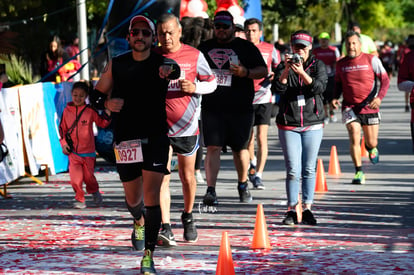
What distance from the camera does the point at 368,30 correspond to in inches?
3371

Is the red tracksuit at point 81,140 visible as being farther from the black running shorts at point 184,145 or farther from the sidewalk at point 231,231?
the black running shorts at point 184,145

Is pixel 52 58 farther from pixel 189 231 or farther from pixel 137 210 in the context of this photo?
pixel 137 210

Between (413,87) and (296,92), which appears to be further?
(413,87)

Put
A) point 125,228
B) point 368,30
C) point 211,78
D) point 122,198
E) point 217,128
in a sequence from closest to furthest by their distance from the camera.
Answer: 1. point 211,78
2. point 125,228
3. point 217,128
4. point 122,198
5. point 368,30

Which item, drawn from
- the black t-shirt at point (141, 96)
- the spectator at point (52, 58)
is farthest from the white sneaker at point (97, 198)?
the spectator at point (52, 58)

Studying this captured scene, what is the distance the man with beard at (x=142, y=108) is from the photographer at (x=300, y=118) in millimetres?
2544

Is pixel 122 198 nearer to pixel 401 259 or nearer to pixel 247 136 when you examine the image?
pixel 247 136

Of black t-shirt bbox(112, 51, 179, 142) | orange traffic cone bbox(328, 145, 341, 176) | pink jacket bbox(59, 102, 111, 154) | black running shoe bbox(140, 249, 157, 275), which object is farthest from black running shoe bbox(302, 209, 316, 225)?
orange traffic cone bbox(328, 145, 341, 176)

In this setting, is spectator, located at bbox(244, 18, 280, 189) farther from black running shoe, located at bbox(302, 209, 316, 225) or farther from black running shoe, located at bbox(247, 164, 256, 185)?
black running shoe, located at bbox(302, 209, 316, 225)

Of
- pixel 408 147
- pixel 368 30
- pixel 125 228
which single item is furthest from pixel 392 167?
pixel 368 30

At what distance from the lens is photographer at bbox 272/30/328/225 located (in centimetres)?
1030

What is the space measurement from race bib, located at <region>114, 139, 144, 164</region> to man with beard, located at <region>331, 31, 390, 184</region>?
18.9 feet

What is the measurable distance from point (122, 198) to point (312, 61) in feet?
10.9

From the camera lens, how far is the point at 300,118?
10.3 meters
